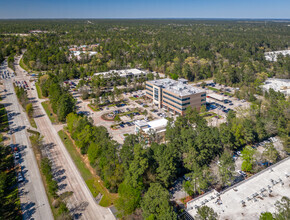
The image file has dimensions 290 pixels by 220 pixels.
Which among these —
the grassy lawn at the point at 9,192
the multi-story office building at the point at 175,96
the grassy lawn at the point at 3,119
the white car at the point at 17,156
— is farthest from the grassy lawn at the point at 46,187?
the multi-story office building at the point at 175,96

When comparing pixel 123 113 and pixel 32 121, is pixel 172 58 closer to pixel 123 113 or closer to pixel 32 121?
pixel 123 113

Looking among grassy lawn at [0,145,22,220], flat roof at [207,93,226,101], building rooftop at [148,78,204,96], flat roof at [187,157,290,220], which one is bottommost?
grassy lawn at [0,145,22,220]

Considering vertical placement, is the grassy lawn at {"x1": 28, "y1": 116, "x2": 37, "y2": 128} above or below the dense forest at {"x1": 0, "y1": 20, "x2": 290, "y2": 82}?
below

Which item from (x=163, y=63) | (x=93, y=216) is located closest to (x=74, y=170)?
(x=93, y=216)

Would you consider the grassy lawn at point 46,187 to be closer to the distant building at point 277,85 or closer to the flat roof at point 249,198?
the flat roof at point 249,198

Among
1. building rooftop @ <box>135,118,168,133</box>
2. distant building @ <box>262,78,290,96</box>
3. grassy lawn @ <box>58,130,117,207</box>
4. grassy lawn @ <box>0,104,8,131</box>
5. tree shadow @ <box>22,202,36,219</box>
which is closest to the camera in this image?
tree shadow @ <box>22,202,36,219</box>

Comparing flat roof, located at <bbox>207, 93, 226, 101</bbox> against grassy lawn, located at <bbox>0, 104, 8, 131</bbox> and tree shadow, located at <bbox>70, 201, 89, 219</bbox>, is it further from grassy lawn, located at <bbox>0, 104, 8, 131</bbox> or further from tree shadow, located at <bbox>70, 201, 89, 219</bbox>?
grassy lawn, located at <bbox>0, 104, 8, 131</bbox>

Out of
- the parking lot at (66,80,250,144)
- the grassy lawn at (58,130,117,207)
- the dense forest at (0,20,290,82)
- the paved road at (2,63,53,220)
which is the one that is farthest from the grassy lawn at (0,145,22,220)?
the dense forest at (0,20,290,82)
